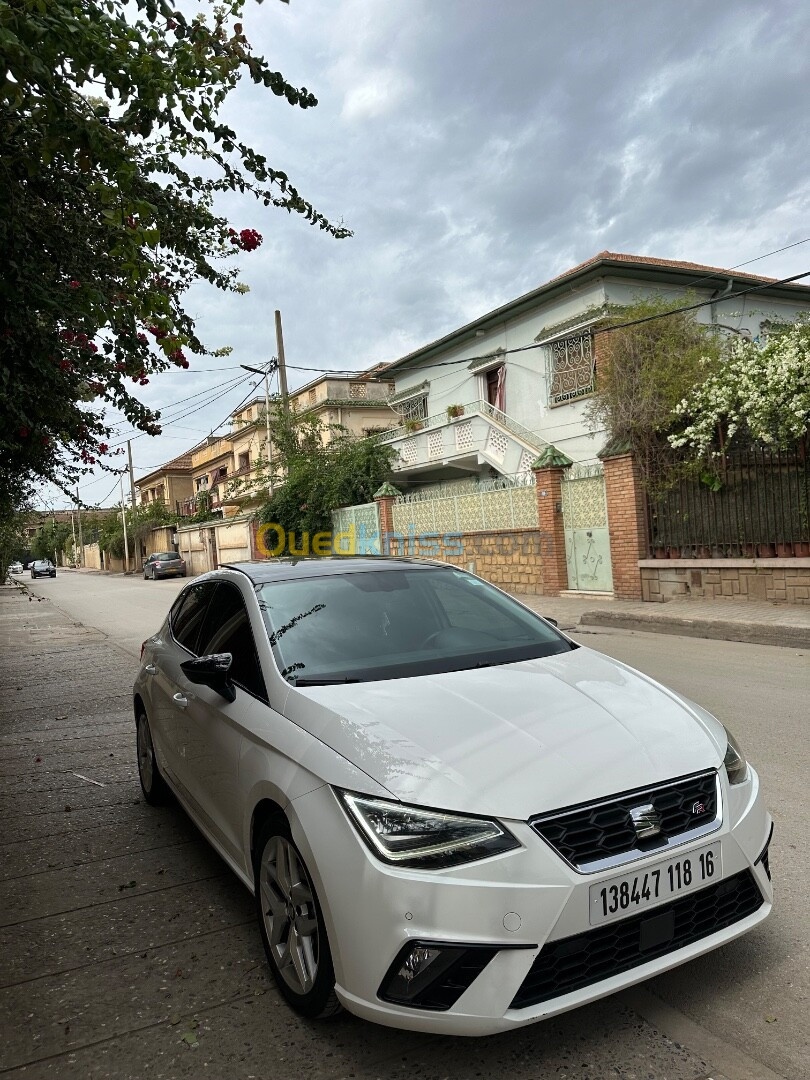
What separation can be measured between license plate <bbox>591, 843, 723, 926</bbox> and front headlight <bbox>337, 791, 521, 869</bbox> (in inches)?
11.5

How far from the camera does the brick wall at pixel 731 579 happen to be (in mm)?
11344

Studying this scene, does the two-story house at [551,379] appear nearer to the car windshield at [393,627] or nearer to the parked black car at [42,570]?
the car windshield at [393,627]

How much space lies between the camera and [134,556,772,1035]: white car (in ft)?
7.02

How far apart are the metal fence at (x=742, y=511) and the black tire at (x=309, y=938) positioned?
412 inches

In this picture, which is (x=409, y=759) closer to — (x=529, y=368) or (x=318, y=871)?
(x=318, y=871)

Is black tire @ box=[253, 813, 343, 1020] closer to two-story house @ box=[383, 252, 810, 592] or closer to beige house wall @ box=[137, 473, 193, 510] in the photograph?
two-story house @ box=[383, 252, 810, 592]

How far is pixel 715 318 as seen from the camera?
20688mm

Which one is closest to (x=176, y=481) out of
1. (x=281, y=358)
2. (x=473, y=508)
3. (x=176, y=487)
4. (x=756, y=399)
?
(x=176, y=487)

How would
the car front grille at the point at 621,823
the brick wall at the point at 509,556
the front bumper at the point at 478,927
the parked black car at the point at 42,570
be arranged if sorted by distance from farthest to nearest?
the parked black car at the point at 42,570 → the brick wall at the point at 509,556 → the car front grille at the point at 621,823 → the front bumper at the point at 478,927

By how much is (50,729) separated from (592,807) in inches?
263

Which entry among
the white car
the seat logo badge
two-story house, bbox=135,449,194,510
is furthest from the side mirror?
two-story house, bbox=135,449,194,510

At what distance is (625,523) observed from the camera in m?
14.2

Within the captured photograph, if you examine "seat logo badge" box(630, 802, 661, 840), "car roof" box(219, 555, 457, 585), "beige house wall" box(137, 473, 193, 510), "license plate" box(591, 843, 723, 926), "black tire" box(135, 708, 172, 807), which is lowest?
"black tire" box(135, 708, 172, 807)

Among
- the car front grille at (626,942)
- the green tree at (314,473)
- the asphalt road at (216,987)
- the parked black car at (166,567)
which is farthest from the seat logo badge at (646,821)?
the parked black car at (166,567)
